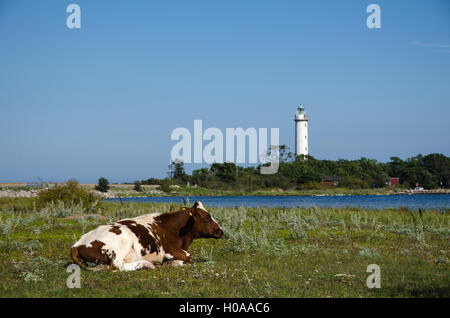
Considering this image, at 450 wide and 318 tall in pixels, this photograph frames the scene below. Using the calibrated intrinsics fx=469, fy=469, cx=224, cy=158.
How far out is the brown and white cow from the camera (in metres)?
8.41

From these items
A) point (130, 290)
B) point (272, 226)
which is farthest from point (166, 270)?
point (272, 226)

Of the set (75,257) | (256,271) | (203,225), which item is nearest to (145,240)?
(75,257)

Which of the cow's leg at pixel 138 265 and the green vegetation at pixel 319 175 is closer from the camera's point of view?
the cow's leg at pixel 138 265

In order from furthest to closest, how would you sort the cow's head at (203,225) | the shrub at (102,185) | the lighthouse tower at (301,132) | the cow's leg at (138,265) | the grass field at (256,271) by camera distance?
the lighthouse tower at (301,132) < the shrub at (102,185) < the cow's head at (203,225) < the cow's leg at (138,265) < the grass field at (256,271)

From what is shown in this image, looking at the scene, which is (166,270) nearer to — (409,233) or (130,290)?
(130,290)

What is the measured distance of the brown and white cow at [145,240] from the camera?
8406 millimetres

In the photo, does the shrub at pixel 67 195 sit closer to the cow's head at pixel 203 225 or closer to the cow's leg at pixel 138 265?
the cow's head at pixel 203 225

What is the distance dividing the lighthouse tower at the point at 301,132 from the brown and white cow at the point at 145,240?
3925 inches

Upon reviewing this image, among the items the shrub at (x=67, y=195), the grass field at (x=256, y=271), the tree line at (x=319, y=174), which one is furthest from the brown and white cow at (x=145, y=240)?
the tree line at (x=319, y=174)

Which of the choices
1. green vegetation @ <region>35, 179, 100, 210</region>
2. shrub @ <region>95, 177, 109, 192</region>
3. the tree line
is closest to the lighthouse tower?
the tree line

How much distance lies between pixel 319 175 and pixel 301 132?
14.0 metres

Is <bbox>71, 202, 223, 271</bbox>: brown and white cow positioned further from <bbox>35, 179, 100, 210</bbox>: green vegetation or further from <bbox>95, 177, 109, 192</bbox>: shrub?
<bbox>95, 177, 109, 192</bbox>: shrub
